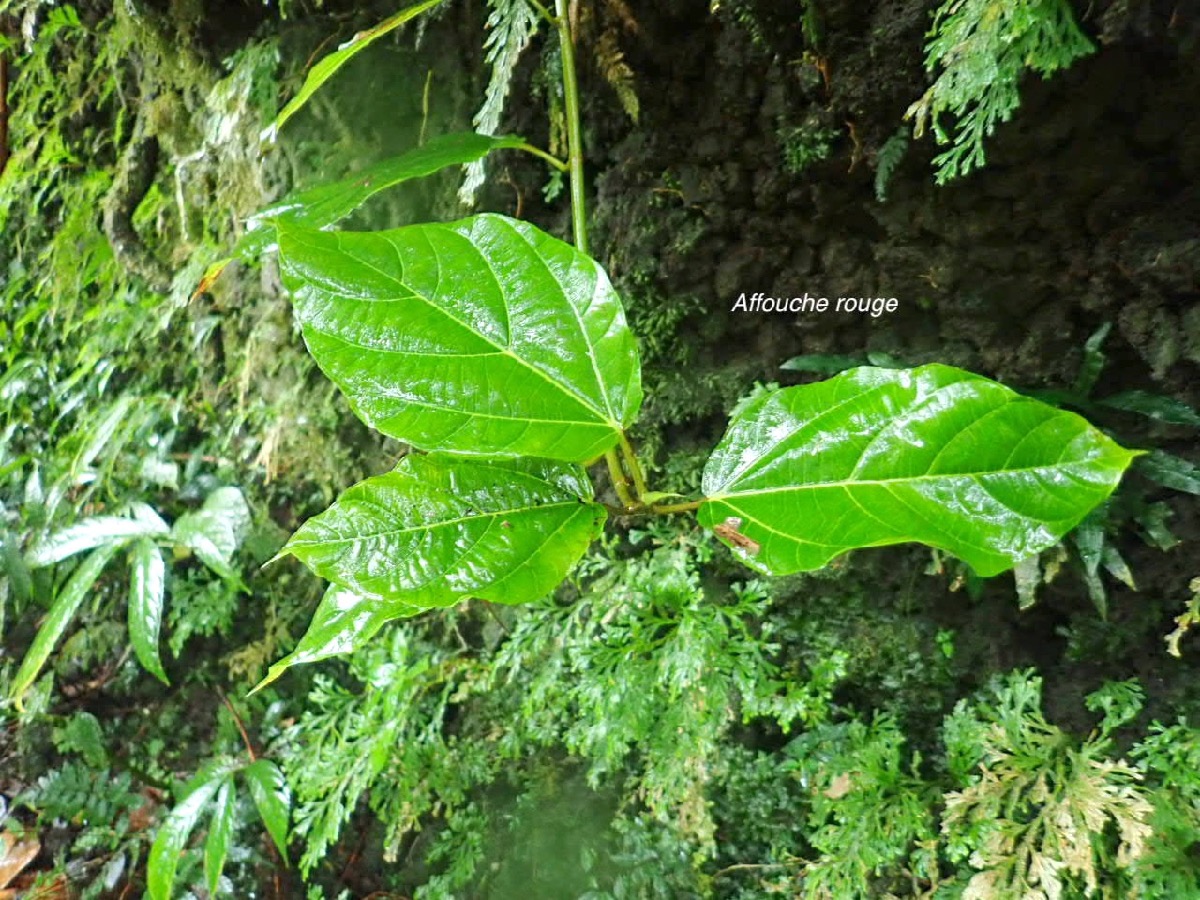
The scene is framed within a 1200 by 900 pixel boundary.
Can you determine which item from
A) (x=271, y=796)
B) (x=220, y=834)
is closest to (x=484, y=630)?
(x=271, y=796)

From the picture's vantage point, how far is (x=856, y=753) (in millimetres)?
1102

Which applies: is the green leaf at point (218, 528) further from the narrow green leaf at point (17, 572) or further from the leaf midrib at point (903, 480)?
the leaf midrib at point (903, 480)

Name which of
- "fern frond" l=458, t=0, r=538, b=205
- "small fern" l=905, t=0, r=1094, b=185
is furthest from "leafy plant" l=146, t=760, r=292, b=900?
"small fern" l=905, t=0, r=1094, b=185

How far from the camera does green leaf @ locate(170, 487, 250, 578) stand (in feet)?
5.25

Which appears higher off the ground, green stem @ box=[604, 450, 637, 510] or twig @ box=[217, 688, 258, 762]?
green stem @ box=[604, 450, 637, 510]

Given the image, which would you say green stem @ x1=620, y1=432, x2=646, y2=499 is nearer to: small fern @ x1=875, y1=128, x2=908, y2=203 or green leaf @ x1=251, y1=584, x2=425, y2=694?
green leaf @ x1=251, y1=584, x2=425, y2=694

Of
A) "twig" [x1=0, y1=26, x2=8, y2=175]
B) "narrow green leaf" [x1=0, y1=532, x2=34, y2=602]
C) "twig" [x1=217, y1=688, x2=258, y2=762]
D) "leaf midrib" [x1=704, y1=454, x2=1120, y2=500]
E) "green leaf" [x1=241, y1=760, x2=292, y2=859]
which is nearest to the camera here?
"leaf midrib" [x1=704, y1=454, x2=1120, y2=500]

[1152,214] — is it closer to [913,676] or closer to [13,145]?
[913,676]

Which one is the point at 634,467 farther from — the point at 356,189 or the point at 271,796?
the point at 271,796

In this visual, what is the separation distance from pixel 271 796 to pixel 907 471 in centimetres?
147

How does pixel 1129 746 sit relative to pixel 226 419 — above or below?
below

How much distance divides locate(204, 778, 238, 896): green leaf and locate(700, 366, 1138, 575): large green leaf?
1415 mm

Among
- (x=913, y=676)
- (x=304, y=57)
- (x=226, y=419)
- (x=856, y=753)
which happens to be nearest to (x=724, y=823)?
(x=856, y=753)

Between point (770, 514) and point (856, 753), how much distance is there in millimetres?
648
